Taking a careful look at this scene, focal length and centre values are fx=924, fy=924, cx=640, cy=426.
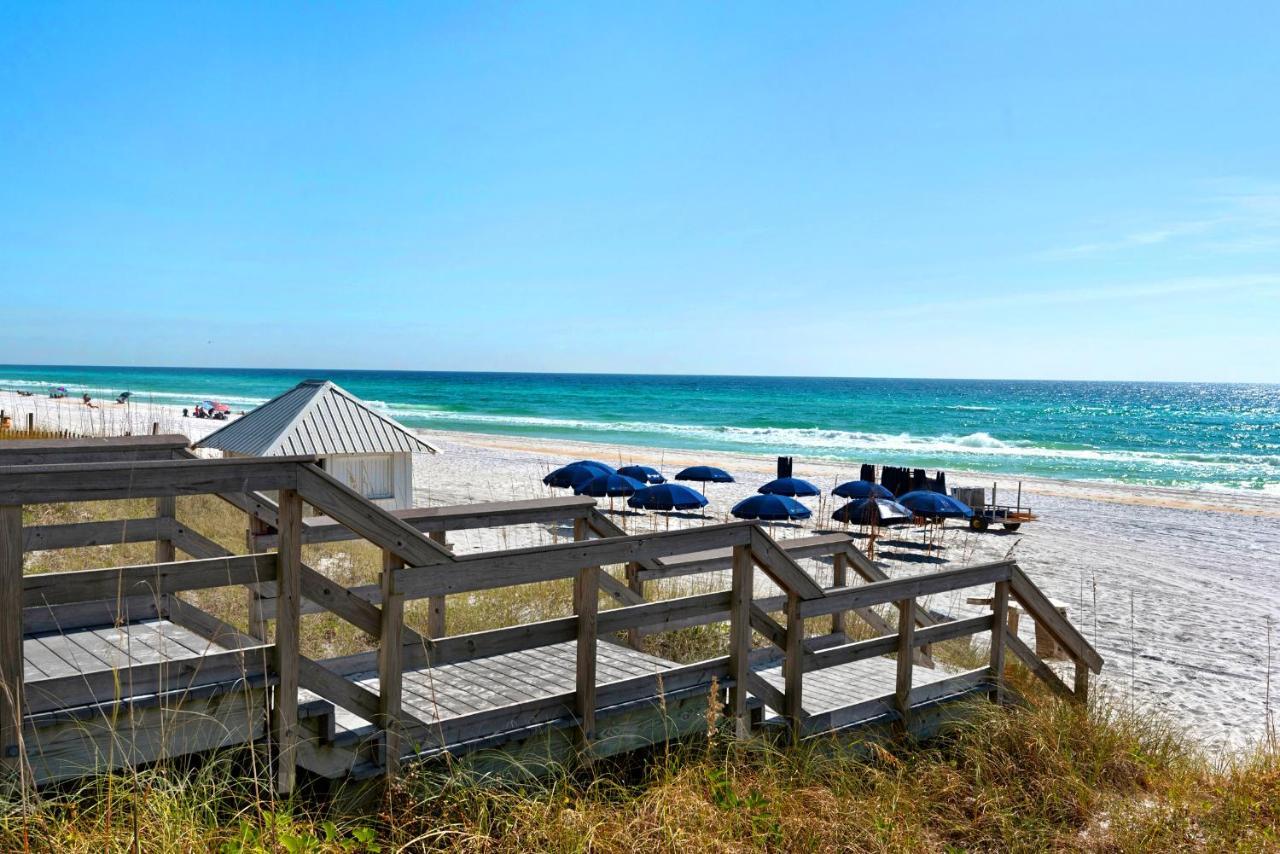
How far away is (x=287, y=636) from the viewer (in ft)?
11.1

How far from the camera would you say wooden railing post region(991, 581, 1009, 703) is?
604 cm

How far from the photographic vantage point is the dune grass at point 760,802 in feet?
10.3

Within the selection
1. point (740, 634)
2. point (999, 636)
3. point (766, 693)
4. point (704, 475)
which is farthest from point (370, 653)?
point (704, 475)

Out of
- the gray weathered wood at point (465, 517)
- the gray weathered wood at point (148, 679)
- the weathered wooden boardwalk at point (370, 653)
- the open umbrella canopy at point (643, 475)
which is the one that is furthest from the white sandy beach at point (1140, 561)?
the gray weathered wood at point (148, 679)

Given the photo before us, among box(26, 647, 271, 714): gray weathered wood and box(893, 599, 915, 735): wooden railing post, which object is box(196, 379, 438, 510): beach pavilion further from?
box(26, 647, 271, 714): gray weathered wood

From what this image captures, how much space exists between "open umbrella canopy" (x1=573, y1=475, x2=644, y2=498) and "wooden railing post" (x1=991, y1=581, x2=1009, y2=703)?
41.4 ft

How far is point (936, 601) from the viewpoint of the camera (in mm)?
12961

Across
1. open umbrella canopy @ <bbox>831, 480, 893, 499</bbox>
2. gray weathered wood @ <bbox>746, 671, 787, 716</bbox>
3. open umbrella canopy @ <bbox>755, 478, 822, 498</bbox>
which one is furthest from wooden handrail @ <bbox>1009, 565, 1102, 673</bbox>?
open umbrella canopy @ <bbox>755, 478, 822, 498</bbox>

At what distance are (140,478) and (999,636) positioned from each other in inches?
204

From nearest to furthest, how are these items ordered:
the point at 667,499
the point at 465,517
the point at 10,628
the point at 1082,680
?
the point at 10,628
the point at 465,517
the point at 1082,680
the point at 667,499

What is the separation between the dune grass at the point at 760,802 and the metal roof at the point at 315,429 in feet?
31.5

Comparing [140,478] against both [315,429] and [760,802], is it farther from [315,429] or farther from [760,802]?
[315,429]

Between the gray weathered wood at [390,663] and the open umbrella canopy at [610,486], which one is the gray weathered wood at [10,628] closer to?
the gray weathered wood at [390,663]

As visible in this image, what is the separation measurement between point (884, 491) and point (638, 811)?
1701 centimetres
